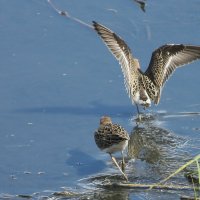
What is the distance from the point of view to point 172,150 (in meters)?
8.08

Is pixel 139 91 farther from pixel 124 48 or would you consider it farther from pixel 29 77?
pixel 29 77

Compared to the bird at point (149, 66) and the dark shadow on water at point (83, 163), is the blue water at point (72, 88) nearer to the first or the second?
the dark shadow on water at point (83, 163)

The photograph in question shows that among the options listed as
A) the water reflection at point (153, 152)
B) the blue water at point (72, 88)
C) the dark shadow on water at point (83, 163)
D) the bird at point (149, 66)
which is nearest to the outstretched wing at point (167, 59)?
the bird at point (149, 66)

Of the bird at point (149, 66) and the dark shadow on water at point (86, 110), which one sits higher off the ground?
the bird at point (149, 66)

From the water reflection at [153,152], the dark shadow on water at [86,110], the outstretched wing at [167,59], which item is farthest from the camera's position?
the outstretched wing at [167,59]

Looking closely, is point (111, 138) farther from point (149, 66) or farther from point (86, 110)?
point (149, 66)

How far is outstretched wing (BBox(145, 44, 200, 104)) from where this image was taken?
9.25 metres

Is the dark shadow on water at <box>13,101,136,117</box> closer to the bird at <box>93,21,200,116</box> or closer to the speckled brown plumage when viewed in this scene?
the bird at <box>93,21,200,116</box>

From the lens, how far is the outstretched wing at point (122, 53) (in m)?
8.89

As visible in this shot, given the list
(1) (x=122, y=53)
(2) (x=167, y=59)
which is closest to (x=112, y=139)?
(1) (x=122, y=53)

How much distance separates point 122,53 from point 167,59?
2.11 feet

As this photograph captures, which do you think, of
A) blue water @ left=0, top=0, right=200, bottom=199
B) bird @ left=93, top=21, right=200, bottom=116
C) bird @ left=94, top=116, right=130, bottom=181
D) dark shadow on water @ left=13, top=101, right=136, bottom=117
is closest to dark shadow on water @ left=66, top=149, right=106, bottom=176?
blue water @ left=0, top=0, right=200, bottom=199

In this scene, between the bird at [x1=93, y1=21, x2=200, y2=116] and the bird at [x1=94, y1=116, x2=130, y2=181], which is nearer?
the bird at [x1=94, y1=116, x2=130, y2=181]

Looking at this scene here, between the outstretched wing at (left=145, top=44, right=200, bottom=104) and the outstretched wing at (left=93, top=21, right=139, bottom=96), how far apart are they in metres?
0.25
